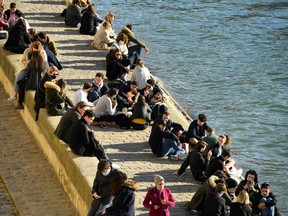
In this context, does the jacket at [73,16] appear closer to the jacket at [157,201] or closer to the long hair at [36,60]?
the long hair at [36,60]

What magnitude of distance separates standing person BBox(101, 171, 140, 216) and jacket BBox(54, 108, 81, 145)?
347 centimetres

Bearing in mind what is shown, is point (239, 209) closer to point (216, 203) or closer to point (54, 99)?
point (216, 203)

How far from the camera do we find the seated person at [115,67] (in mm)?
27484

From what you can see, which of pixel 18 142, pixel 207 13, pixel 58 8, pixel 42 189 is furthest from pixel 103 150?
pixel 207 13

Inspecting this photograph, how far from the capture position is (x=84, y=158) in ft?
69.4

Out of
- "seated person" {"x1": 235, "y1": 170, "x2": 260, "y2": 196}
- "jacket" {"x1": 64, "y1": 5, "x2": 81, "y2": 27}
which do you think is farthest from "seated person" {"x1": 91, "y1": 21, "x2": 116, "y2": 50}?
"seated person" {"x1": 235, "y1": 170, "x2": 260, "y2": 196}

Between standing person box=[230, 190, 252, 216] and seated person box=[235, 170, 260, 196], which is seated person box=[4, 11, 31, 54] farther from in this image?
standing person box=[230, 190, 252, 216]

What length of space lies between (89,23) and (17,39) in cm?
437

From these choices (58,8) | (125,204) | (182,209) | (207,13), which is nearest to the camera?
(125,204)

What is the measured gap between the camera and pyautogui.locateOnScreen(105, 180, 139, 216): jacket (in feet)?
59.8

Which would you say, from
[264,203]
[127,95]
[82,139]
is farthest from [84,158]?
[127,95]

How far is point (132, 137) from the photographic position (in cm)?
2412

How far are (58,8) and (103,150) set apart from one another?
13132 millimetres

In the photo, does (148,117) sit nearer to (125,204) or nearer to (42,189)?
(42,189)
